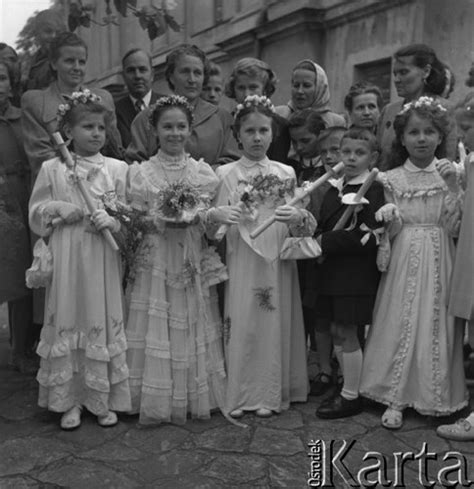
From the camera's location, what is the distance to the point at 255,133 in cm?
395

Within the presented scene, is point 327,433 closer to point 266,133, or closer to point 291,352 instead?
point 291,352

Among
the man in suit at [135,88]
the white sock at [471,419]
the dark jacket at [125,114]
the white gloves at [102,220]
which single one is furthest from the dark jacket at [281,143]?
the white sock at [471,419]

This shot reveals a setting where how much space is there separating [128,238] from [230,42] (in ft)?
29.0

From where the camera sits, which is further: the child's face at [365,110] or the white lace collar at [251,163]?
the child's face at [365,110]

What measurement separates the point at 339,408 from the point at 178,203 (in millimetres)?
1628

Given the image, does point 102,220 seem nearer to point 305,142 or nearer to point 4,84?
point 305,142

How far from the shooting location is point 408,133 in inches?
150

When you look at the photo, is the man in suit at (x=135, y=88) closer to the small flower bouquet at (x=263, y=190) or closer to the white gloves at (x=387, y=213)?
the small flower bouquet at (x=263, y=190)

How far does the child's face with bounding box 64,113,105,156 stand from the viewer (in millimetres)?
3795

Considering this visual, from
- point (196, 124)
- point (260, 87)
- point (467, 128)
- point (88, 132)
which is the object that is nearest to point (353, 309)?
point (467, 128)

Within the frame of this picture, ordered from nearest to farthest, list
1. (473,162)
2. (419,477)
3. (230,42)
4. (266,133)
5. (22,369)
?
1. (419,477)
2. (473,162)
3. (266,133)
4. (22,369)
5. (230,42)

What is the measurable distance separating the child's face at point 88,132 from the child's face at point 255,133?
0.88m

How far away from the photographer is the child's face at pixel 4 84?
473 cm

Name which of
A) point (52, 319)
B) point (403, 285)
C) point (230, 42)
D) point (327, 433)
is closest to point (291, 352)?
point (327, 433)
